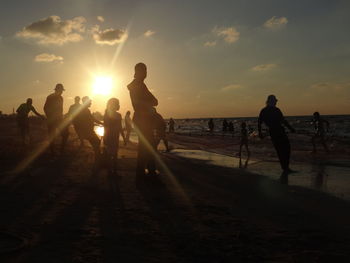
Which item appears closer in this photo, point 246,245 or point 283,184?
point 246,245

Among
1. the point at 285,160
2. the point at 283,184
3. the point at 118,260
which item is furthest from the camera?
the point at 285,160

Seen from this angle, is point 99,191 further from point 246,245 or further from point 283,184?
point 283,184

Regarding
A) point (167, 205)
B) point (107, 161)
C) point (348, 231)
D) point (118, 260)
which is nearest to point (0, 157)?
point (107, 161)

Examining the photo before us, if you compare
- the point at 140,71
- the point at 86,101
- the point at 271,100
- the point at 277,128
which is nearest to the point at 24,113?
the point at 86,101

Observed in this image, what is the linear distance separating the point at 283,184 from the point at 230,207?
2726mm

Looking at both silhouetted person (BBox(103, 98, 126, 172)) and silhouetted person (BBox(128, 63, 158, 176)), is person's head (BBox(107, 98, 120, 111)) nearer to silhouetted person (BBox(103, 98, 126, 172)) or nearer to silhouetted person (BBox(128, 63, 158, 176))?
silhouetted person (BBox(103, 98, 126, 172))

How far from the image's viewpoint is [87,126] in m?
9.49

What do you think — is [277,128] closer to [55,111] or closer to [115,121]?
[115,121]

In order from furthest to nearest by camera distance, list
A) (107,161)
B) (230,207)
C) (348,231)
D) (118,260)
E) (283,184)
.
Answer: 1. (107,161)
2. (283,184)
3. (230,207)
4. (348,231)
5. (118,260)

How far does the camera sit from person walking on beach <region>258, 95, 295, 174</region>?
9305mm

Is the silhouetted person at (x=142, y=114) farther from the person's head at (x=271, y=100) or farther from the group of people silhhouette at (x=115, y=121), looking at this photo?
the person's head at (x=271, y=100)

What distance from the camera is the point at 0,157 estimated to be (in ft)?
32.7

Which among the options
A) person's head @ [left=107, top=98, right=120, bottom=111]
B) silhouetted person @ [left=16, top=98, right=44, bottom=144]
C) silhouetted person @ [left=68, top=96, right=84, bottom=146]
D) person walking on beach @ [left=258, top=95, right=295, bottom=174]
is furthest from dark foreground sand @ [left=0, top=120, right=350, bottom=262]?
silhouetted person @ [left=16, top=98, right=44, bottom=144]

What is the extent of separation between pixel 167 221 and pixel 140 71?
11.4 ft
